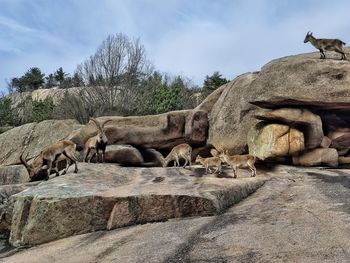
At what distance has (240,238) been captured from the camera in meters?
8.47

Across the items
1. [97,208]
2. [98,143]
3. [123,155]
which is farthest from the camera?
[123,155]

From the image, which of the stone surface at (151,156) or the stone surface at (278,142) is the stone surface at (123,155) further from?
the stone surface at (278,142)

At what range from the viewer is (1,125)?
43.6m

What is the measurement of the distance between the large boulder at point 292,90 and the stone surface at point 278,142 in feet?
3.49

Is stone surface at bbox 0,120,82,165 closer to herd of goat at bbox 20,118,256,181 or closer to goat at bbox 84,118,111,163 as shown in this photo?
herd of goat at bbox 20,118,256,181

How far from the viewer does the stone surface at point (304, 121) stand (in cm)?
1720

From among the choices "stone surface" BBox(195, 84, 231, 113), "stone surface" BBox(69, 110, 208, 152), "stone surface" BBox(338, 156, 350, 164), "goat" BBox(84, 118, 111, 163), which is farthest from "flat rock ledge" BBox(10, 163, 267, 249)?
"stone surface" BBox(195, 84, 231, 113)

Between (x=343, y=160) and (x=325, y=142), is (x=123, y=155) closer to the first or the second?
(x=325, y=142)

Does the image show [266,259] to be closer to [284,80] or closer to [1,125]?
[284,80]

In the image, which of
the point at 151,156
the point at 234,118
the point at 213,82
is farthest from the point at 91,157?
the point at 213,82

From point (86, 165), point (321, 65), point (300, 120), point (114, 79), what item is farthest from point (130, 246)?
point (114, 79)

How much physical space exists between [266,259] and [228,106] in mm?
13692

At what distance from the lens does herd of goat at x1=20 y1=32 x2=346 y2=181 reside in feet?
47.8

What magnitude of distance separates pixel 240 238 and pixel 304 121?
9.80 meters
